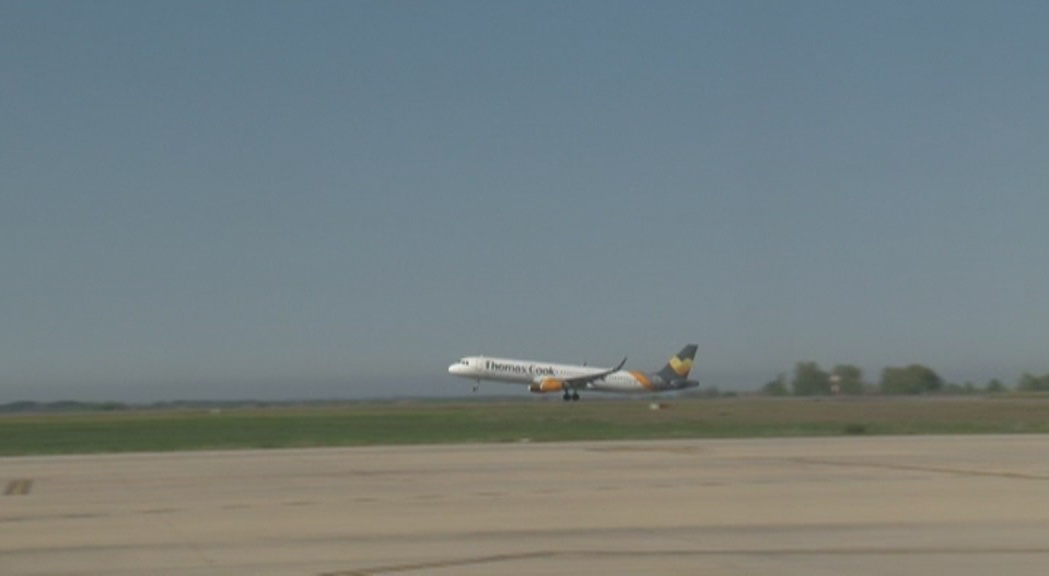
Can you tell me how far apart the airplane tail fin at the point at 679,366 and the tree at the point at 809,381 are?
25726 mm

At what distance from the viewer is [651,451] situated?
39.7m

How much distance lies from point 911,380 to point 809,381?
47.3ft

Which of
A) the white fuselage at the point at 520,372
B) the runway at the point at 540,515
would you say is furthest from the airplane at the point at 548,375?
the runway at the point at 540,515

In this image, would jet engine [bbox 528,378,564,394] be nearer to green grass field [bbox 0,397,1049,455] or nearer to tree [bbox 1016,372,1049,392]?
green grass field [bbox 0,397,1049,455]

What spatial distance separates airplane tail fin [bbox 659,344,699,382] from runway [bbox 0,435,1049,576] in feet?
281

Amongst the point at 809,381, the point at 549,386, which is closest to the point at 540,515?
the point at 549,386

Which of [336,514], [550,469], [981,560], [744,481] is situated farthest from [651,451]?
[981,560]

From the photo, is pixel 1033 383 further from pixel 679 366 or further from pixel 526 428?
pixel 526 428

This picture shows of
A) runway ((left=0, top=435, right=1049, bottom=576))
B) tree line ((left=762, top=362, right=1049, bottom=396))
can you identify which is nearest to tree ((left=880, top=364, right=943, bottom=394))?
tree line ((left=762, top=362, right=1049, bottom=396))

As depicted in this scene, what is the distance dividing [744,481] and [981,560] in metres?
11.7

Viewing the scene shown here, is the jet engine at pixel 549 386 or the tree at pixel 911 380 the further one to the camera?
the tree at pixel 911 380

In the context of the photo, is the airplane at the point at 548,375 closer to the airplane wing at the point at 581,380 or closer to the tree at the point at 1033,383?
the airplane wing at the point at 581,380

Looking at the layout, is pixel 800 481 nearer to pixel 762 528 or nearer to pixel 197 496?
pixel 762 528

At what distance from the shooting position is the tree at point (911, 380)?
15125 cm
